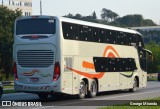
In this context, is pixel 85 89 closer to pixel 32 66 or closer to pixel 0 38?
pixel 32 66

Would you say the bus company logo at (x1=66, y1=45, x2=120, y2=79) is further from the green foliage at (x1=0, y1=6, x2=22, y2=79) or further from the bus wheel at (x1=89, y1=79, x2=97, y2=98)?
the green foliage at (x1=0, y1=6, x2=22, y2=79)

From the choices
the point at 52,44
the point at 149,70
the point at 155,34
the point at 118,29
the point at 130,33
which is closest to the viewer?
the point at 52,44

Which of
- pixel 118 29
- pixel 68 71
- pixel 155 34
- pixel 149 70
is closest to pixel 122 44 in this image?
pixel 118 29

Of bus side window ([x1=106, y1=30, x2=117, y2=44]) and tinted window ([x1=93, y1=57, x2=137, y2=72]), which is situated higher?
bus side window ([x1=106, y1=30, x2=117, y2=44])

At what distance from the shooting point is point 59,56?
23.8 metres

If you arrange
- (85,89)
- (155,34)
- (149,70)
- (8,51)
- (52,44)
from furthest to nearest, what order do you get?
(155,34)
(149,70)
(8,51)
(85,89)
(52,44)

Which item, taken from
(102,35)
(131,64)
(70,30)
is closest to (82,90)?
(70,30)

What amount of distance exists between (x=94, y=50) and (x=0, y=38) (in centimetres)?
4695

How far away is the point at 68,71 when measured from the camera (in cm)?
2452

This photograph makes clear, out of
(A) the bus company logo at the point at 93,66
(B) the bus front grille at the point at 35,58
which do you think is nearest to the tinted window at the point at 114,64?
(A) the bus company logo at the point at 93,66

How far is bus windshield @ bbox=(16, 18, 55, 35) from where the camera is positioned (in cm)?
2405

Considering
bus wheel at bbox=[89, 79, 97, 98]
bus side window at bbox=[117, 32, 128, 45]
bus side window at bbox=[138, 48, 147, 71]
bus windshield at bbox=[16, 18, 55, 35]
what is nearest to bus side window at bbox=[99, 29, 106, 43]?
bus side window at bbox=[117, 32, 128, 45]

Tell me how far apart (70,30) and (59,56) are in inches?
68.1

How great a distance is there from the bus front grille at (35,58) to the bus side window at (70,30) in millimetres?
1225
